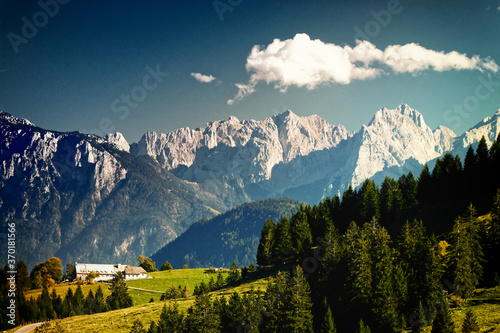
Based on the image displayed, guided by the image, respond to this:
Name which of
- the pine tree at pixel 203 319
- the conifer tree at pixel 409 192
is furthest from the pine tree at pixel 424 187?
the pine tree at pixel 203 319

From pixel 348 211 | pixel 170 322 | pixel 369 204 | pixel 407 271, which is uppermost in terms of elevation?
pixel 369 204

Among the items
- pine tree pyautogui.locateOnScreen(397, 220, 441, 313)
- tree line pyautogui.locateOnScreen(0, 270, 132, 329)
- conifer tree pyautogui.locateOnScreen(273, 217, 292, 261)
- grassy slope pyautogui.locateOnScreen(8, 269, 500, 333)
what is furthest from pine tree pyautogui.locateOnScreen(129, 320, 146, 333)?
conifer tree pyautogui.locateOnScreen(273, 217, 292, 261)

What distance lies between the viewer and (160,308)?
89125 mm

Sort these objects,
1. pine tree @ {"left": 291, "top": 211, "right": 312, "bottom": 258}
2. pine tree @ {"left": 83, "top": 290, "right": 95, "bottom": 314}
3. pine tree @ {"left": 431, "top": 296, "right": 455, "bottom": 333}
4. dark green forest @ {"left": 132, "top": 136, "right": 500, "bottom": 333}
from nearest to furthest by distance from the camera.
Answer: pine tree @ {"left": 431, "top": 296, "right": 455, "bottom": 333}, dark green forest @ {"left": 132, "top": 136, "right": 500, "bottom": 333}, pine tree @ {"left": 83, "top": 290, "right": 95, "bottom": 314}, pine tree @ {"left": 291, "top": 211, "right": 312, "bottom": 258}

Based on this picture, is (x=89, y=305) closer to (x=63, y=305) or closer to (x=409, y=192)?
(x=63, y=305)

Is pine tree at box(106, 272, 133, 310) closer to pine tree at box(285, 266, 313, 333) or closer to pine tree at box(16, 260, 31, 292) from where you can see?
pine tree at box(16, 260, 31, 292)

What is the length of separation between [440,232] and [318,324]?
37.2 m

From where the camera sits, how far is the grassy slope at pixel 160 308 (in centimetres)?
4894

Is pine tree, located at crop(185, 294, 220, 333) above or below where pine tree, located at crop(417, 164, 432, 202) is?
below

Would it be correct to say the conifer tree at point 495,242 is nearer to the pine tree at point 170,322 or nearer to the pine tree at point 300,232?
the pine tree at point 300,232

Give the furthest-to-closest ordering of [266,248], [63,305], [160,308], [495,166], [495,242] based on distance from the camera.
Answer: [266,248] < [63,305] < [160,308] < [495,166] < [495,242]

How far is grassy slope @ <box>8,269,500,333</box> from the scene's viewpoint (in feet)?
161

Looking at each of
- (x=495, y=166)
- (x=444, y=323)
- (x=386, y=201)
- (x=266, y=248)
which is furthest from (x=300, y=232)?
(x=444, y=323)

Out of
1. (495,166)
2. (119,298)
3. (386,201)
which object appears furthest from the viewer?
(386,201)
